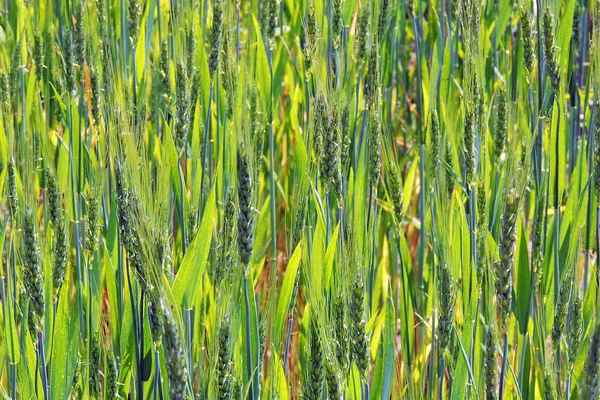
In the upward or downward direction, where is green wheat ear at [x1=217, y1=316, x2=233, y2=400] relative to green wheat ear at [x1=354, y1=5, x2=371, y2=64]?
downward

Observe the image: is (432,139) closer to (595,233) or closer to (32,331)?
(595,233)

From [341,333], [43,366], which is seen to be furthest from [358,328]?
[43,366]

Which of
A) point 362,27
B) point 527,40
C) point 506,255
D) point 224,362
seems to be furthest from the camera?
point 362,27

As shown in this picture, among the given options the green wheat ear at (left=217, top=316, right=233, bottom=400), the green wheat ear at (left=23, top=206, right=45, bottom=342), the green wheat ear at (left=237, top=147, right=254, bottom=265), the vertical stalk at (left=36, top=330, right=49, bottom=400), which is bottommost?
the vertical stalk at (left=36, top=330, right=49, bottom=400)

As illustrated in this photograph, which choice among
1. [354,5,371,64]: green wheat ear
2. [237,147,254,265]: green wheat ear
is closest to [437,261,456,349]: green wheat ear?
[237,147,254,265]: green wheat ear

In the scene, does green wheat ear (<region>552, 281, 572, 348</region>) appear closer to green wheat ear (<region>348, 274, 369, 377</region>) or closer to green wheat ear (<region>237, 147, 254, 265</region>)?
green wheat ear (<region>348, 274, 369, 377</region>)

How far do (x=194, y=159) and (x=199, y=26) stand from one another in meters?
0.36

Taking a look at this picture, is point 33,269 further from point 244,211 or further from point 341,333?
point 341,333

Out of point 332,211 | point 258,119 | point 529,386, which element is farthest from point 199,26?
point 529,386

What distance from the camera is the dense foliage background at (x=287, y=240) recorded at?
1.06 metres

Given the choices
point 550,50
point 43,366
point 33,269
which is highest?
point 550,50

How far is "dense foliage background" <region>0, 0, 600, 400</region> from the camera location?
1058 mm

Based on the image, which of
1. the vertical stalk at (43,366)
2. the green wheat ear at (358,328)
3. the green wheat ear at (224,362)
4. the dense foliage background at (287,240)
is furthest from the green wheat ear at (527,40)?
the vertical stalk at (43,366)

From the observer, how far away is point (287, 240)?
138 centimetres
